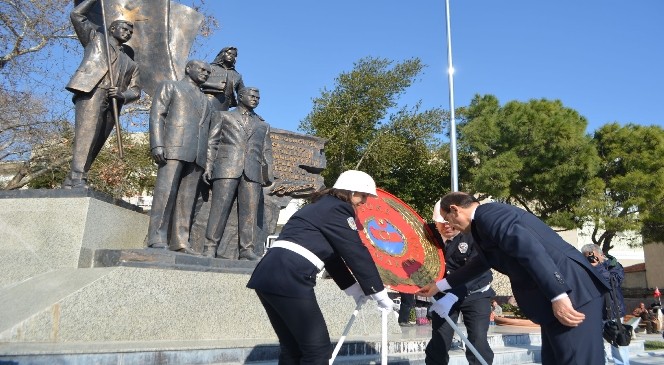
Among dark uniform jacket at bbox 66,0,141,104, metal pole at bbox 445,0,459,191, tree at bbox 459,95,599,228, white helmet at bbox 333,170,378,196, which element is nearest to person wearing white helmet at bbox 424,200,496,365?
white helmet at bbox 333,170,378,196

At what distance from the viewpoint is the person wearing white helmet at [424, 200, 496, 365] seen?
5041 millimetres

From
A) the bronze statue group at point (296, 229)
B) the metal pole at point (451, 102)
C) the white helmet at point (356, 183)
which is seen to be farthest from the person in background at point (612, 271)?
the metal pole at point (451, 102)

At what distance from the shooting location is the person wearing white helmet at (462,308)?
198 inches

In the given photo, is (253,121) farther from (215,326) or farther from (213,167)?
(215,326)

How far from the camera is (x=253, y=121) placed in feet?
26.4

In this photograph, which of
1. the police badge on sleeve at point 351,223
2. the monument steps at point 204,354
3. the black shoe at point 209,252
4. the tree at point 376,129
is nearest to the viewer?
the police badge on sleeve at point 351,223

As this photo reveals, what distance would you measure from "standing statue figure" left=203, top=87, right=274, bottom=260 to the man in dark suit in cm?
443

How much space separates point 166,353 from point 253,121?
395 centimetres

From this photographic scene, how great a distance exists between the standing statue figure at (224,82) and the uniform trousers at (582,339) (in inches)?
242

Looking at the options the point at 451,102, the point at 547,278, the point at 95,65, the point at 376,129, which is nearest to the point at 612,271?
the point at 547,278

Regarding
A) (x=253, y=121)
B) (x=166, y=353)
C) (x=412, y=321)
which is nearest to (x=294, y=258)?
(x=166, y=353)

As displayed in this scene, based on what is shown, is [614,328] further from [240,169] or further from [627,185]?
[627,185]

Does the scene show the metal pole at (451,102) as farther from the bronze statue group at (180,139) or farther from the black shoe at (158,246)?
the black shoe at (158,246)

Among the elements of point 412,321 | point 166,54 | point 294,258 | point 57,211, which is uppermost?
point 166,54
